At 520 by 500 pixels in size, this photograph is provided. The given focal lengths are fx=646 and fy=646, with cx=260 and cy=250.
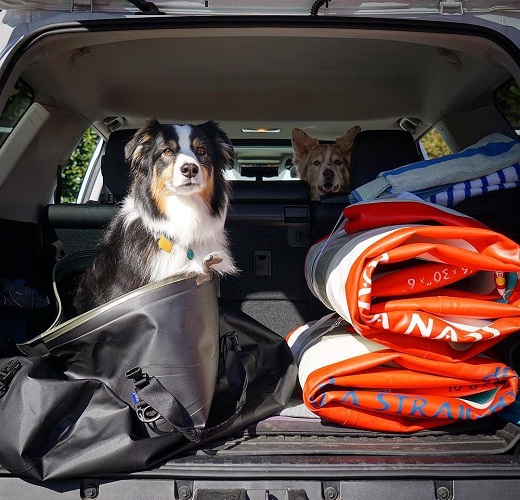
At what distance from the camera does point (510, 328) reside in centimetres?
→ 200

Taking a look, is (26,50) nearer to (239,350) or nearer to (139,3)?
(139,3)

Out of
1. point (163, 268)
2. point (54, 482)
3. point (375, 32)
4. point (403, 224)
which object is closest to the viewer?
point (54, 482)

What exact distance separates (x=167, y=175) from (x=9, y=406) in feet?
4.24

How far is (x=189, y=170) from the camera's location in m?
2.76

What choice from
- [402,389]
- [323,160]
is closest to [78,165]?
[323,160]

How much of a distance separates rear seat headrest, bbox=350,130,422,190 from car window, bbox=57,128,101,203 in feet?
5.92

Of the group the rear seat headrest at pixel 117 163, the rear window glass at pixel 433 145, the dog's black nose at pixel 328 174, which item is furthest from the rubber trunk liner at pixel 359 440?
the dog's black nose at pixel 328 174

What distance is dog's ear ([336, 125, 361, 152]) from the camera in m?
4.50

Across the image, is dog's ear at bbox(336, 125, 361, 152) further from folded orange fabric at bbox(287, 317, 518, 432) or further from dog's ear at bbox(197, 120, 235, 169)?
folded orange fabric at bbox(287, 317, 518, 432)

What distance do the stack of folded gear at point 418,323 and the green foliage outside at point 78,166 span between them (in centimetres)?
243

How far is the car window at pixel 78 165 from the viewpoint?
4.09 m

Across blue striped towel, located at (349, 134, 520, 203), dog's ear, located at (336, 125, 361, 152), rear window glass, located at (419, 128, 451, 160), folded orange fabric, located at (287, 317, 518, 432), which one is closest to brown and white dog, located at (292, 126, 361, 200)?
dog's ear, located at (336, 125, 361, 152)

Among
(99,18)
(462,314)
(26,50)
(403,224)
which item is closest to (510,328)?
(462,314)

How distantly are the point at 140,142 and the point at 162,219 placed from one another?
352 millimetres
